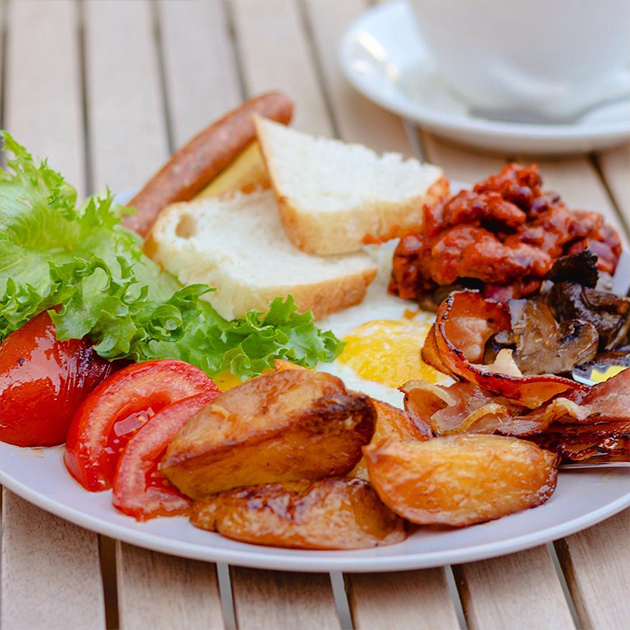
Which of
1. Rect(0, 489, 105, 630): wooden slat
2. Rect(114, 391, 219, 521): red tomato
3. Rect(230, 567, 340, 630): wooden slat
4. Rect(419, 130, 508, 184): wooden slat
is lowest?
Rect(230, 567, 340, 630): wooden slat

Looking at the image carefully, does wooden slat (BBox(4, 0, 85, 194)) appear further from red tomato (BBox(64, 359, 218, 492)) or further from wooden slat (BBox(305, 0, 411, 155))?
red tomato (BBox(64, 359, 218, 492))

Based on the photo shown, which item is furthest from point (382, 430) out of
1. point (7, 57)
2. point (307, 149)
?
point (7, 57)

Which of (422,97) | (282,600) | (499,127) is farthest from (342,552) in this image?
(422,97)

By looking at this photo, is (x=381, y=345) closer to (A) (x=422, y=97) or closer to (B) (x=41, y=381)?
(B) (x=41, y=381)

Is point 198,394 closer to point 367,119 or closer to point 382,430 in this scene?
point 382,430

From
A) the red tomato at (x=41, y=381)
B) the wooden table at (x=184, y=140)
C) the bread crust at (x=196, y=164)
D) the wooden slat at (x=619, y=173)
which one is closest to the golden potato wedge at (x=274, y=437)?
the wooden table at (x=184, y=140)

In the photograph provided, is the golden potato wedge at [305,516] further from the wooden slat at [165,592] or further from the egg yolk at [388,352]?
the egg yolk at [388,352]

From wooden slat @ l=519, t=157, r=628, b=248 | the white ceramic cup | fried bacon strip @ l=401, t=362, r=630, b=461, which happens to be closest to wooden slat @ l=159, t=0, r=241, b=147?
the white ceramic cup
